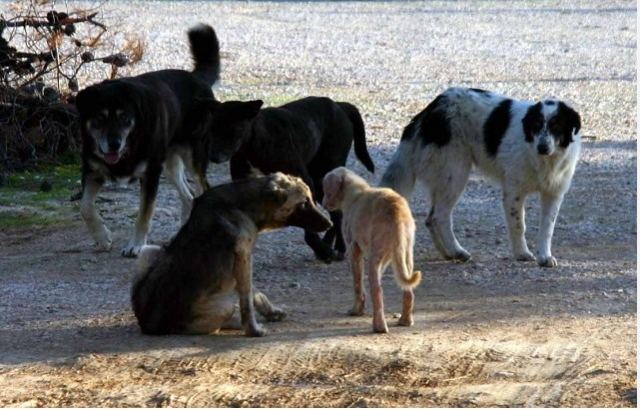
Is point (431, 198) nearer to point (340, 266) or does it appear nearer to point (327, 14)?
point (340, 266)

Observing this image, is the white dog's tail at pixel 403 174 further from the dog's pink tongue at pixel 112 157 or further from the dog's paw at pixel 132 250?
the dog's pink tongue at pixel 112 157

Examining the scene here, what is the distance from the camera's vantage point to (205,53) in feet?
42.5

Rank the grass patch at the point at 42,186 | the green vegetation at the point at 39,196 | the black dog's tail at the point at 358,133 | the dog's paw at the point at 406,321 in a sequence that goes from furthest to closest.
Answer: the grass patch at the point at 42,186
the green vegetation at the point at 39,196
the black dog's tail at the point at 358,133
the dog's paw at the point at 406,321

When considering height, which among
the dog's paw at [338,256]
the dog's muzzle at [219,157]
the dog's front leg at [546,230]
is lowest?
the dog's paw at [338,256]

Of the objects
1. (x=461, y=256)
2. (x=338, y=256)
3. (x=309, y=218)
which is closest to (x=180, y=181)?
(x=338, y=256)

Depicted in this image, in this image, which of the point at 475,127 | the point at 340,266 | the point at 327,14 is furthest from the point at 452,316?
the point at 327,14

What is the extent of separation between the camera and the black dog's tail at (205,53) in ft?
42.5

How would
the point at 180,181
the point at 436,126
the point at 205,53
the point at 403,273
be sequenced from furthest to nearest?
1. the point at 205,53
2. the point at 180,181
3. the point at 436,126
4. the point at 403,273

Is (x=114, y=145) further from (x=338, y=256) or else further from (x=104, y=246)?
(x=338, y=256)

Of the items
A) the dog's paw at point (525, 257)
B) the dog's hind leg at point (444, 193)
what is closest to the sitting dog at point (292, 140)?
the dog's hind leg at point (444, 193)

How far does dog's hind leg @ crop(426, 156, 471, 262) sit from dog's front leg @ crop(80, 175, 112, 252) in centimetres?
251

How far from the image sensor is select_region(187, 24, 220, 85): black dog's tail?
13.0 m

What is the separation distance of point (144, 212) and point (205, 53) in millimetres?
1942

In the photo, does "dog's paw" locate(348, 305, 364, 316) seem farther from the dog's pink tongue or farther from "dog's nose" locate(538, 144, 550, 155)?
the dog's pink tongue
